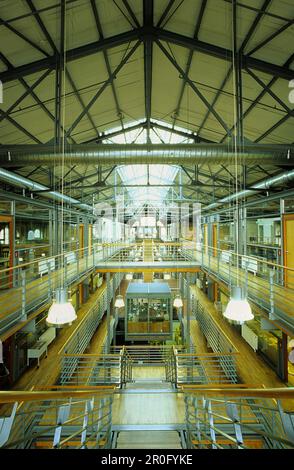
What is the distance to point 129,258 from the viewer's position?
11.5 metres

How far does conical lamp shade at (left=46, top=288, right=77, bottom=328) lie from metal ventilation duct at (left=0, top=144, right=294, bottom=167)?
3278 millimetres

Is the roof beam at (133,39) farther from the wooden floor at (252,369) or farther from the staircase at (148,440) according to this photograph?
the staircase at (148,440)

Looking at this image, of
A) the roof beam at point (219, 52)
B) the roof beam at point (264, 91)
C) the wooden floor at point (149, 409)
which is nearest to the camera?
the roof beam at point (264, 91)

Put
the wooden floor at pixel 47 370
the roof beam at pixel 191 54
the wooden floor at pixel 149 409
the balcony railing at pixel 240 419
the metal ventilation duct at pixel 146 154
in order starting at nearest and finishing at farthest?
the balcony railing at pixel 240 419 → the roof beam at pixel 191 54 → the metal ventilation duct at pixel 146 154 → the wooden floor at pixel 149 409 → the wooden floor at pixel 47 370

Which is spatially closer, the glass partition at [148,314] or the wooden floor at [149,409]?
the wooden floor at [149,409]

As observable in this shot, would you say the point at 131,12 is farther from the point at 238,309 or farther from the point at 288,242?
the point at 288,242

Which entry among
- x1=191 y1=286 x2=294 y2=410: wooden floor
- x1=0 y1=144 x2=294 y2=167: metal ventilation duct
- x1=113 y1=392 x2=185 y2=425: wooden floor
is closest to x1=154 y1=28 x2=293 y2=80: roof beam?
x1=0 y1=144 x2=294 y2=167: metal ventilation duct

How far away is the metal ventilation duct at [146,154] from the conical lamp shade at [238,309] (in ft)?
10.7

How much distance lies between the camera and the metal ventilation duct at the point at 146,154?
4957 millimetres

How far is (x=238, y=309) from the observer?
3.01 m

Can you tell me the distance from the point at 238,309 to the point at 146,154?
3.90 metres

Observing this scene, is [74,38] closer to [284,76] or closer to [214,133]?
[284,76]

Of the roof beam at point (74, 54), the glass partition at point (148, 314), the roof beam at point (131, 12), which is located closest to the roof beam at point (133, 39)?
the roof beam at point (74, 54)
